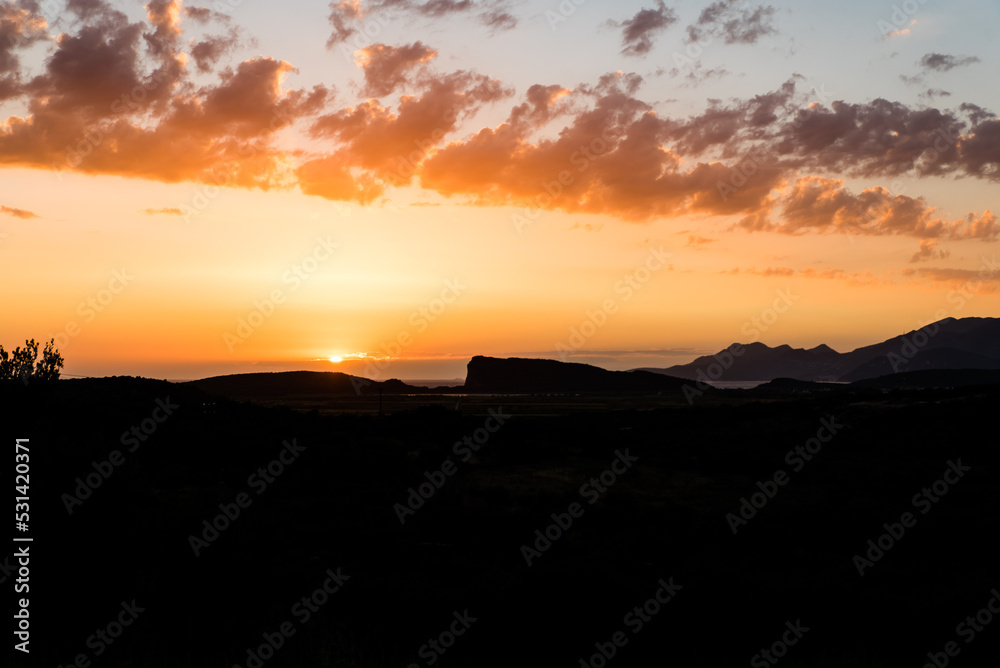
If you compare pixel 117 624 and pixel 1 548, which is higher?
pixel 1 548

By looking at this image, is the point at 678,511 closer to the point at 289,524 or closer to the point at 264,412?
the point at 289,524

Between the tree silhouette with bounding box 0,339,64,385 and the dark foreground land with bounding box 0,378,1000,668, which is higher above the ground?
the tree silhouette with bounding box 0,339,64,385

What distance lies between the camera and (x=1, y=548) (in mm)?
12250

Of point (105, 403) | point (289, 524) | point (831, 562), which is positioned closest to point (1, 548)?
point (289, 524)

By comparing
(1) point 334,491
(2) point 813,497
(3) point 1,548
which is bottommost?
(2) point 813,497

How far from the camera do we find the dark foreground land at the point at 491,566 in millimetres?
11008

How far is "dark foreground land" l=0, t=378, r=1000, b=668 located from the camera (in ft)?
36.1

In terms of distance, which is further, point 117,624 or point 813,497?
point 813,497

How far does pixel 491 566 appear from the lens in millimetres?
15656

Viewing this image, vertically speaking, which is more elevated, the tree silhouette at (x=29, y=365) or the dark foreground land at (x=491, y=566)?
the tree silhouette at (x=29, y=365)

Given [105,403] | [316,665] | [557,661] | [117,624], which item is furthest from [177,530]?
[105,403]

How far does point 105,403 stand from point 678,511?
180ft

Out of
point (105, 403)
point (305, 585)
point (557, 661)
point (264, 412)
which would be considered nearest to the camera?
point (557, 661)

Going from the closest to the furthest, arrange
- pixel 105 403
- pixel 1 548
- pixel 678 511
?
pixel 1 548, pixel 678 511, pixel 105 403
